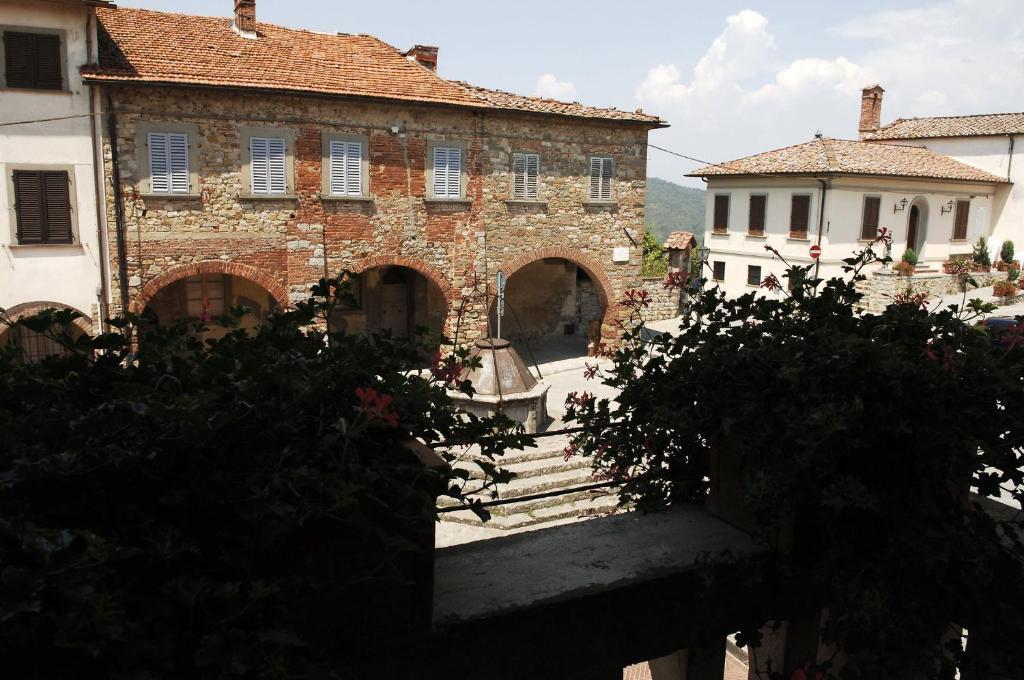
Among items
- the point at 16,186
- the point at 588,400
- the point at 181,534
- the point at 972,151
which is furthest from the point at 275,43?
the point at 972,151

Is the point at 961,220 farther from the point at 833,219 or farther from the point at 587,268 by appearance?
the point at 587,268

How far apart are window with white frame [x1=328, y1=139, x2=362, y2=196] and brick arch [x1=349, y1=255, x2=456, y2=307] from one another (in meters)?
1.55

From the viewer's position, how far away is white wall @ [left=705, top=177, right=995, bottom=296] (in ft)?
86.9

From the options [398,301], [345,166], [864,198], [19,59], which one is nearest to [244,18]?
[345,166]

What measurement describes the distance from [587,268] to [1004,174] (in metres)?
20.7

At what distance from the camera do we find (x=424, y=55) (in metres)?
19.8

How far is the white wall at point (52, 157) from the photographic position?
14.3 m

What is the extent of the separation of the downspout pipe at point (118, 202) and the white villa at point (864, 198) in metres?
19.0

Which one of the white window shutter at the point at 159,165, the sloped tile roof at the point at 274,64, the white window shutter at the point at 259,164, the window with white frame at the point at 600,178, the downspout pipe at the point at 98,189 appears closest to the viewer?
the downspout pipe at the point at 98,189

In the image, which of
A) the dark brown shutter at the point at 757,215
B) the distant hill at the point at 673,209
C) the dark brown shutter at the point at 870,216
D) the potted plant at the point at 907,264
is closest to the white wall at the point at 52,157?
the dark brown shutter at the point at 757,215

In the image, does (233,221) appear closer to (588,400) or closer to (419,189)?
(419,189)

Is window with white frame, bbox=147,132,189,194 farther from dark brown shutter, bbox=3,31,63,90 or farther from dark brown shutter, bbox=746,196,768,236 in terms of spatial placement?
dark brown shutter, bbox=746,196,768,236

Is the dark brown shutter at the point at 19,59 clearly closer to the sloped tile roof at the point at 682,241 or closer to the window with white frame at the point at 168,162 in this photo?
the window with white frame at the point at 168,162

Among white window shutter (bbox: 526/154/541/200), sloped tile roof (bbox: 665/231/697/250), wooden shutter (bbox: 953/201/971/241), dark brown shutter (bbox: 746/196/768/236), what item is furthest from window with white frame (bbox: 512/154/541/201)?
wooden shutter (bbox: 953/201/971/241)
